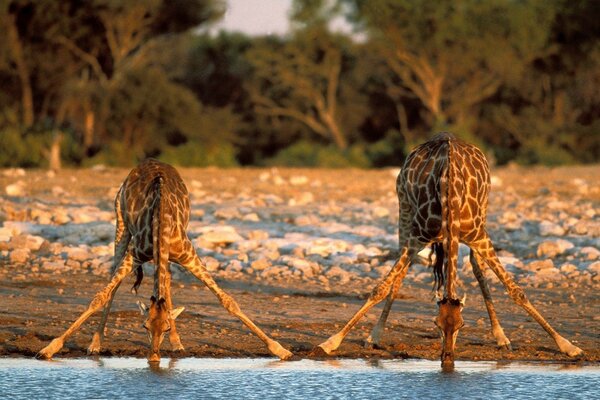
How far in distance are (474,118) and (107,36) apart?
44.0 feet

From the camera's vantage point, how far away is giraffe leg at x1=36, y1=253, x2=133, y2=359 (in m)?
8.17

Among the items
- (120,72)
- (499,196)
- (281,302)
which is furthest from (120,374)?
(120,72)

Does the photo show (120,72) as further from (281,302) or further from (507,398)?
(507,398)

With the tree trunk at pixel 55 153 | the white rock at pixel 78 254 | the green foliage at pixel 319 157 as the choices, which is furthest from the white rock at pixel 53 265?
the green foliage at pixel 319 157

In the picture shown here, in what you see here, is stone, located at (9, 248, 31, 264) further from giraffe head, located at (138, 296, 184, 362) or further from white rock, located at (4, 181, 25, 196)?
white rock, located at (4, 181, 25, 196)

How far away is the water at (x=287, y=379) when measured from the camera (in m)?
7.08

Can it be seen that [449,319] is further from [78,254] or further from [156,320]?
[78,254]

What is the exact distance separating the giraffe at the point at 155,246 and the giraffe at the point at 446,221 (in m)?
1.01

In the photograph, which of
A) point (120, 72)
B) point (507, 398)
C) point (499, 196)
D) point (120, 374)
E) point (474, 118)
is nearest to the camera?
point (507, 398)

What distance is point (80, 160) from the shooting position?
30.9 metres

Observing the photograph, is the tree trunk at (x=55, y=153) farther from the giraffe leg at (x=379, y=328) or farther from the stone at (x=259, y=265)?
the giraffe leg at (x=379, y=328)

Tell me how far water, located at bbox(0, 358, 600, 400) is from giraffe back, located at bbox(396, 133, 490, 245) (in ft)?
3.19

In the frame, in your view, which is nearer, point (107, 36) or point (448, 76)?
point (107, 36)

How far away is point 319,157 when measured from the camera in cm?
3638
